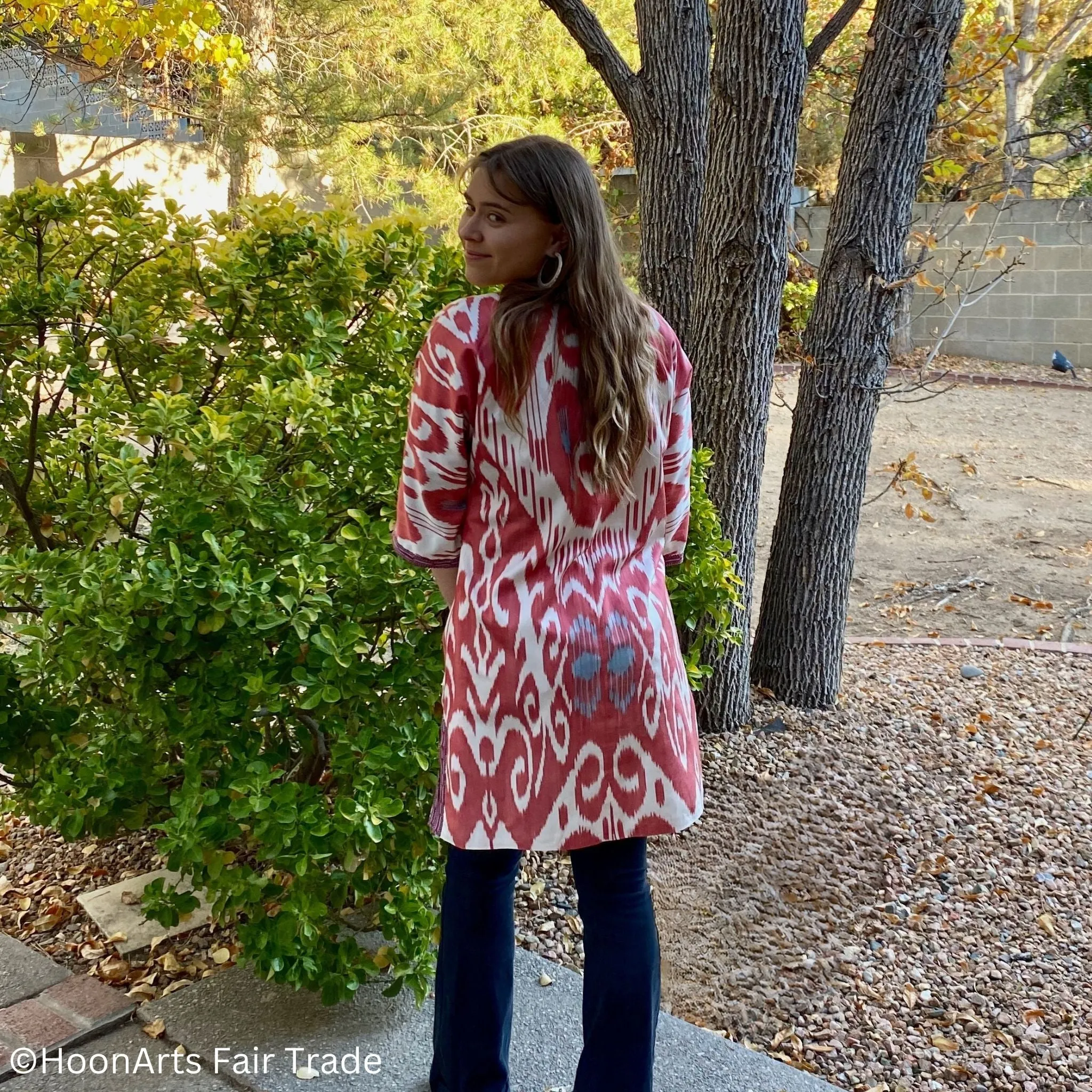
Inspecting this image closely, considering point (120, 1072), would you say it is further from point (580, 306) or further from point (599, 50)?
point (599, 50)

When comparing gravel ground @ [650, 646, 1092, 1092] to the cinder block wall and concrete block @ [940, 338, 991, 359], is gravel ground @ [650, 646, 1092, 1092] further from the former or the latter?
concrete block @ [940, 338, 991, 359]

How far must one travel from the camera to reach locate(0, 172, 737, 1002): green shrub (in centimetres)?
227

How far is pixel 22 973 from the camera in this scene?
2.71m

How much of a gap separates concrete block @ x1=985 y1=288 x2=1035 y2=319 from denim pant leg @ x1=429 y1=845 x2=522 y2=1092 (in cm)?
1382

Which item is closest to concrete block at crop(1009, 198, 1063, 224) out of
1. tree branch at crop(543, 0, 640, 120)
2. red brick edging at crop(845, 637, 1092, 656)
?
red brick edging at crop(845, 637, 1092, 656)

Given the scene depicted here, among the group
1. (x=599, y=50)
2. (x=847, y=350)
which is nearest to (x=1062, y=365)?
(x=847, y=350)

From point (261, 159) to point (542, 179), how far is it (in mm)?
10562

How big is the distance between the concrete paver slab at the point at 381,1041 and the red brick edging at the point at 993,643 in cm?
355

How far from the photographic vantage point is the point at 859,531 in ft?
28.1

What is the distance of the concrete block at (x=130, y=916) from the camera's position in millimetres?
2895

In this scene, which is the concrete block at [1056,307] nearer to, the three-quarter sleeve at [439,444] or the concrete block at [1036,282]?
the concrete block at [1036,282]

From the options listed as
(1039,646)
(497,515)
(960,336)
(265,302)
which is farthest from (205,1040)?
(960,336)

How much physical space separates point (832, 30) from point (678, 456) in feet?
10.3

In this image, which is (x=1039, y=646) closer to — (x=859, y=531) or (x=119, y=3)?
(x=859, y=531)
